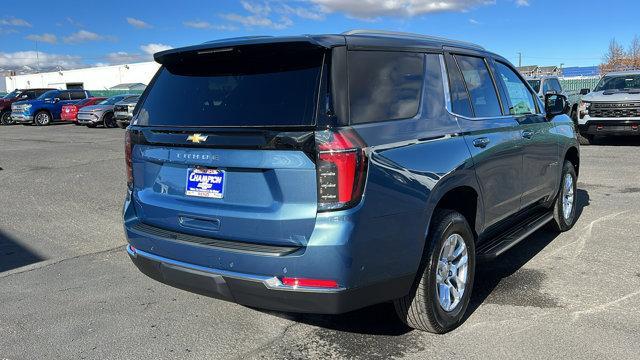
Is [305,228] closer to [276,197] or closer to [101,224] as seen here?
[276,197]

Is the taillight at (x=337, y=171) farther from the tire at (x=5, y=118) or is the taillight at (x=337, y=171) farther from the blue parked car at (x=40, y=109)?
the tire at (x=5, y=118)

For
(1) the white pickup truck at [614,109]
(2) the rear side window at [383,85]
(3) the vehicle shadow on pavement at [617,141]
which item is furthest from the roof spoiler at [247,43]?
(3) the vehicle shadow on pavement at [617,141]

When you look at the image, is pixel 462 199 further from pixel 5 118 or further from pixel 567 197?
pixel 5 118

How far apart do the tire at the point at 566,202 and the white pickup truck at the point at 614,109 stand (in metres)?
8.12

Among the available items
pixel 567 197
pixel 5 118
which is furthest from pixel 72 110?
pixel 567 197

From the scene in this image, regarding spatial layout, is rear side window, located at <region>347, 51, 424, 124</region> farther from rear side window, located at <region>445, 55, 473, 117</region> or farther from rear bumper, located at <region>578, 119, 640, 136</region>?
rear bumper, located at <region>578, 119, 640, 136</region>

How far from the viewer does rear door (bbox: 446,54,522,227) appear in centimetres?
393

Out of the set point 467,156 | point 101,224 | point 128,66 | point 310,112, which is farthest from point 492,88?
point 128,66

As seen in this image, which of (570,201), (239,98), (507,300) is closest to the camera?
(239,98)

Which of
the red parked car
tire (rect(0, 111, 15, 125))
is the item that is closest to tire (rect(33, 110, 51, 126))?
the red parked car

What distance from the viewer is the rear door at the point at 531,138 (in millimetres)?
4789

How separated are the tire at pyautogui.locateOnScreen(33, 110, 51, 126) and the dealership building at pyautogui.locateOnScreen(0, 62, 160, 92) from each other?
3050 cm

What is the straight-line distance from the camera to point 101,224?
6785mm

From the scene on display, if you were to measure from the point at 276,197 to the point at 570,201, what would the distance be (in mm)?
4492
